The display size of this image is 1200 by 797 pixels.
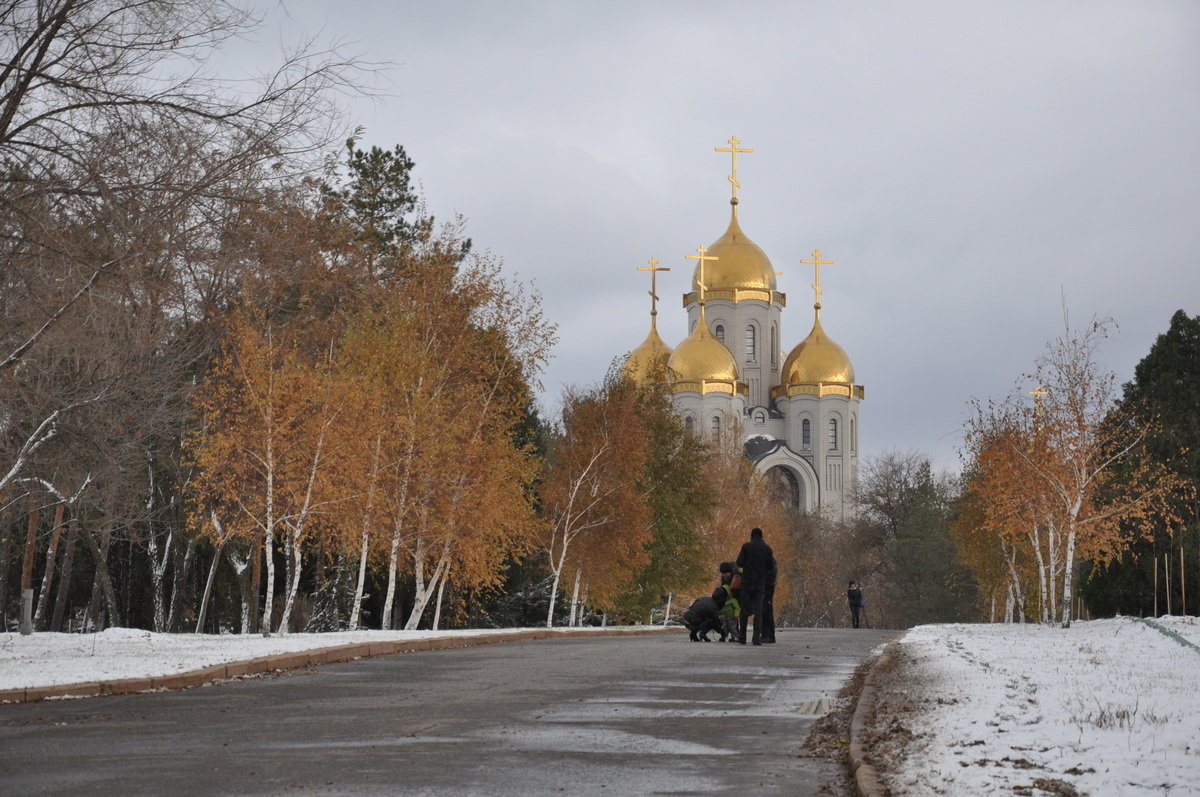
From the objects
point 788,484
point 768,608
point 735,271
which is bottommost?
point 768,608

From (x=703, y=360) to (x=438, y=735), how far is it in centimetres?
10014

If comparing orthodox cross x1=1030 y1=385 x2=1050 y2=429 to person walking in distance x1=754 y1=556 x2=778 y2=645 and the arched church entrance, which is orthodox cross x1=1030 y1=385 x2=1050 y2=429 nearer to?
person walking in distance x1=754 y1=556 x2=778 y2=645

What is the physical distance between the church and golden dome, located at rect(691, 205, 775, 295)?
8 centimetres

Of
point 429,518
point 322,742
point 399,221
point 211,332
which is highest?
point 399,221

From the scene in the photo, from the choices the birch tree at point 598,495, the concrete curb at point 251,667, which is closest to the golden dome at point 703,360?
the birch tree at point 598,495

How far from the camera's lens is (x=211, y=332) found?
30625 millimetres

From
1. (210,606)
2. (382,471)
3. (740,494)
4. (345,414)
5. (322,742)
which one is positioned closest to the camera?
(322,742)

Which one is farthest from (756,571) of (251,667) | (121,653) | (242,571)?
(242,571)

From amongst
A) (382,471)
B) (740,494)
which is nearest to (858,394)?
(740,494)

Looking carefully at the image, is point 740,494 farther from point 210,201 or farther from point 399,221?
point 210,201

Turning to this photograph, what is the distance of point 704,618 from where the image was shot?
25.1m

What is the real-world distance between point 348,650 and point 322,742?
9466mm

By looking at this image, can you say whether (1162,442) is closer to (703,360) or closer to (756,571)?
(756,571)

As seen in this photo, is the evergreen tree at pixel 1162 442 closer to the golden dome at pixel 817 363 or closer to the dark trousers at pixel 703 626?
the dark trousers at pixel 703 626
